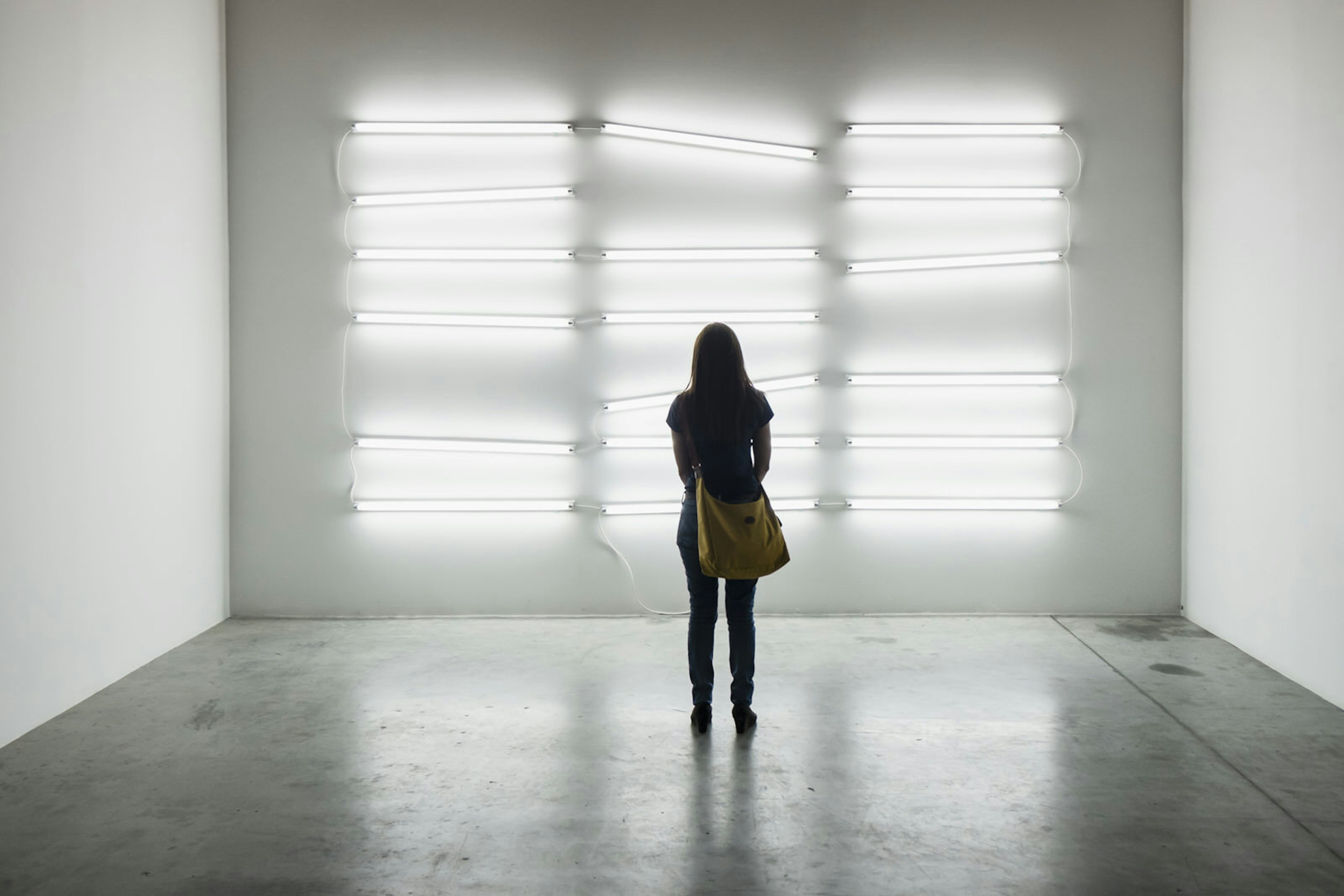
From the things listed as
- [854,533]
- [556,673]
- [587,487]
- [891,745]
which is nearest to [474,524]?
[587,487]

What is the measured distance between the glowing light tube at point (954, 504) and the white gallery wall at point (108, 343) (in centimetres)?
355

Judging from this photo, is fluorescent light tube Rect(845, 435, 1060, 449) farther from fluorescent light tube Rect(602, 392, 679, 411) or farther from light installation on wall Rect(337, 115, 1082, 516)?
fluorescent light tube Rect(602, 392, 679, 411)

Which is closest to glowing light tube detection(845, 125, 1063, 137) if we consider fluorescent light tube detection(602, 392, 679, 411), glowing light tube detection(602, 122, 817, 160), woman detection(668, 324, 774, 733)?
glowing light tube detection(602, 122, 817, 160)

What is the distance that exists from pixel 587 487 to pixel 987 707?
2459mm

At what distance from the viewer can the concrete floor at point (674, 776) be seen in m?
2.45

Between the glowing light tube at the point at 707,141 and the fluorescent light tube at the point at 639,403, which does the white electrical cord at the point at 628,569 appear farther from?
the glowing light tube at the point at 707,141

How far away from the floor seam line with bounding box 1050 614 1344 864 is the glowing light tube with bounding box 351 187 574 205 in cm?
363

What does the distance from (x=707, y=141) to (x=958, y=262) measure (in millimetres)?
1546

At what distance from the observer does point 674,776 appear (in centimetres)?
306

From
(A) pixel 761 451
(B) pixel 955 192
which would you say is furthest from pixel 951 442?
(A) pixel 761 451

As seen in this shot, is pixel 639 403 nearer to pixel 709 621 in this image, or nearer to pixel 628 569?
pixel 628 569

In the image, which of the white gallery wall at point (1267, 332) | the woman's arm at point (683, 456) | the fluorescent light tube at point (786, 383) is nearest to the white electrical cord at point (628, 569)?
the fluorescent light tube at point (786, 383)

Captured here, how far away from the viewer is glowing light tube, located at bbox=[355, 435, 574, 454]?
5.26 m

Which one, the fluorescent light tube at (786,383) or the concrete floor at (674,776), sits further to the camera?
the fluorescent light tube at (786,383)
